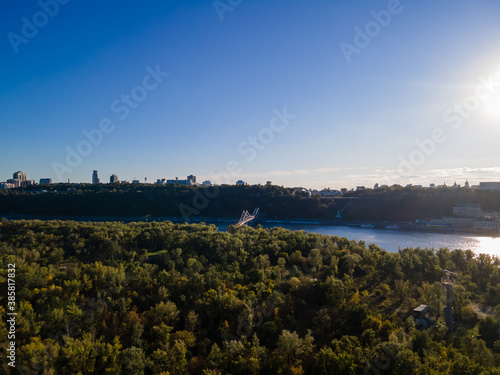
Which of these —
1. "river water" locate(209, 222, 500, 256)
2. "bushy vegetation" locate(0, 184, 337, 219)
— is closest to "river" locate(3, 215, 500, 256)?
"river water" locate(209, 222, 500, 256)

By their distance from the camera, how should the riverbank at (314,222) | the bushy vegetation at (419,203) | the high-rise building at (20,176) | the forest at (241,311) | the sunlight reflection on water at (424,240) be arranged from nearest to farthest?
1. the forest at (241,311)
2. the sunlight reflection on water at (424,240)
3. the riverbank at (314,222)
4. the bushy vegetation at (419,203)
5. the high-rise building at (20,176)

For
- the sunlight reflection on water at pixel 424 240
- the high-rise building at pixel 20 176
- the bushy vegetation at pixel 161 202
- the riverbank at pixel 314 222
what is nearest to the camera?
the sunlight reflection on water at pixel 424 240

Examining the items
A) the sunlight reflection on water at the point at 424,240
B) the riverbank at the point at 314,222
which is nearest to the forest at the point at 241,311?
the sunlight reflection on water at the point at 424,240

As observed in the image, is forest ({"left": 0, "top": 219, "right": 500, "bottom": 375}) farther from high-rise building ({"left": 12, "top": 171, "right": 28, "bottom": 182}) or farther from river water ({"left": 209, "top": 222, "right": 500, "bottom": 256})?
high-rise building ({"left": 12, "top": 171, "right": 28, "bottom": 182})

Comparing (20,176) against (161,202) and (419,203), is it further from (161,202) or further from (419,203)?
(419,203)

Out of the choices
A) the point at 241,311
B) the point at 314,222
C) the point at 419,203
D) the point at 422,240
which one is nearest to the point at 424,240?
the point at 422,240

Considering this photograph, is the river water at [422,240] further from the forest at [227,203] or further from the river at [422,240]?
the forest at [227,203]

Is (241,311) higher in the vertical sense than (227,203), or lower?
lower
